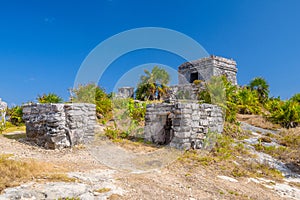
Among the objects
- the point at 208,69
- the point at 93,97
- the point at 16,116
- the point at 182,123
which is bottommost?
the point at 182,123

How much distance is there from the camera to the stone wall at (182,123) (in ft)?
26.8

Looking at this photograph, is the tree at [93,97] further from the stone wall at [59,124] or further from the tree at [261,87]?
the tree at [261,87]

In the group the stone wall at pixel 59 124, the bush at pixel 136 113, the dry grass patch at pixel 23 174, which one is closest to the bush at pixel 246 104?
the bush at pixel 136 113

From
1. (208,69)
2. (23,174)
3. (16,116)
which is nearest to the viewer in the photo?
(23,174)

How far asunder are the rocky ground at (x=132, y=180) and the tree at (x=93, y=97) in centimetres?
680

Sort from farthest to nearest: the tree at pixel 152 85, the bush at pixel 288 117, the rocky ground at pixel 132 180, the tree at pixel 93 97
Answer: the tree at pixel 152 85 → the tree at pixel 93 97 → the bush at pixel 288 117 → the rocky ground at pixel 132 180

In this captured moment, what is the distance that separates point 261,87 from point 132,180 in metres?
20.6

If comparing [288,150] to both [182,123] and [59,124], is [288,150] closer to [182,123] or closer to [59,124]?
[182,123]

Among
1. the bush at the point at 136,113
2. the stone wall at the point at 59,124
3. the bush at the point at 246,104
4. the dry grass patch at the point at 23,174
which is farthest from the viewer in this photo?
the bush at the point at 246,104

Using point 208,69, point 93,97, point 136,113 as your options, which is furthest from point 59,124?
point 208,69

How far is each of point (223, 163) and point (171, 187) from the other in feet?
9.48

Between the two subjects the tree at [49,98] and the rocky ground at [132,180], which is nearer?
the rocky ground at [132,180]

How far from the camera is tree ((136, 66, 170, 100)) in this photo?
21109 mm

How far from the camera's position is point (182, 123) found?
816 centimetres
